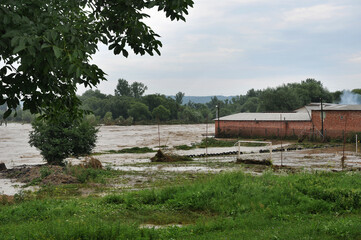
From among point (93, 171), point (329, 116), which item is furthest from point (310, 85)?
point (93, 171)

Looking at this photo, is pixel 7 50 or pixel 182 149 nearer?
pixel 7 50

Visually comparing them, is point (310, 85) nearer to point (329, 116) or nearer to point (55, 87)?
point (329, 116)

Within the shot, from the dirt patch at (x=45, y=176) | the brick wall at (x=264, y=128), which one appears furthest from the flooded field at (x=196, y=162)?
the brick wall at (x=264, y=128)

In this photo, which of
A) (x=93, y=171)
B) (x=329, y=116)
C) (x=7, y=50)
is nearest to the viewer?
(x=7, y=50)

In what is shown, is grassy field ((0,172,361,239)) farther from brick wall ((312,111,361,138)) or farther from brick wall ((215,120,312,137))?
brick wall ((215,120,312,137))

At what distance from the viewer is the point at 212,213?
9.78 metres

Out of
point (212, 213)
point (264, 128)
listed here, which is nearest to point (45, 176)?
point (212, 213)

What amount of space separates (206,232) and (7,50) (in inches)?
202

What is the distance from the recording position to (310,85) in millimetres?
100375

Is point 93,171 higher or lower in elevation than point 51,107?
lower

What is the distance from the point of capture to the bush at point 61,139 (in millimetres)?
22781

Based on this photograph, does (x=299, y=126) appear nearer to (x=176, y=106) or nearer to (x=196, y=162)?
(x=196, y=162)

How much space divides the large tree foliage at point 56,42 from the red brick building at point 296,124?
34488mm

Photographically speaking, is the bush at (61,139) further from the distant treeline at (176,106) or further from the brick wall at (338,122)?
the distant treeline at (176,106)
